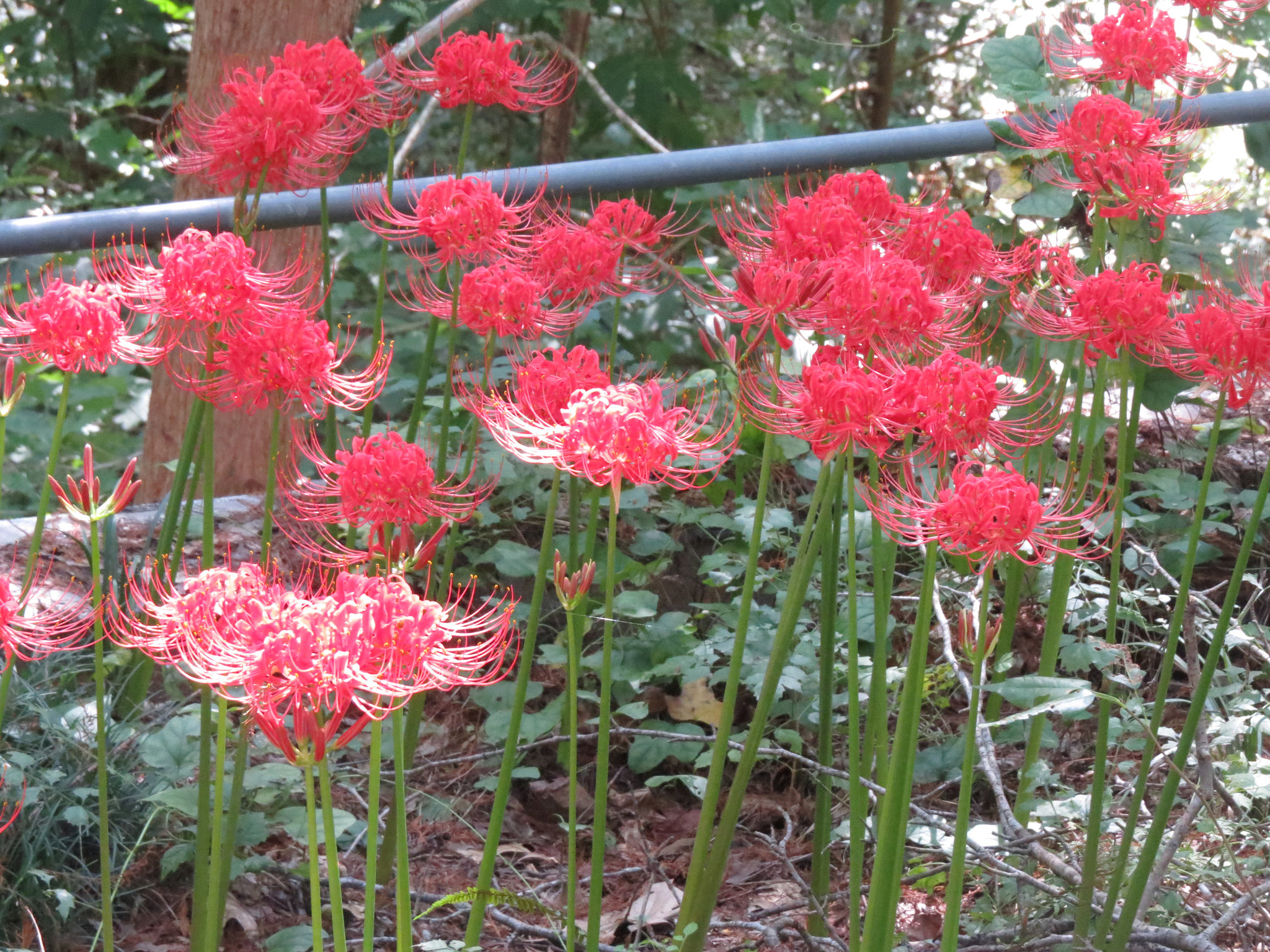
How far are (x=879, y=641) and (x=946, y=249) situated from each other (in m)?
0.50

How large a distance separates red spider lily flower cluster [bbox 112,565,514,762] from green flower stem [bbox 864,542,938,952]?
16.0 inches

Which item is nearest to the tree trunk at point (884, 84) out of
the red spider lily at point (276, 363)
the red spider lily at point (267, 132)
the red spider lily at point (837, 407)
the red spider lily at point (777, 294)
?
the red spider lily at point (267, 132)

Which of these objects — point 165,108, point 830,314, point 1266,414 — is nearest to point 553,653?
point 830,314

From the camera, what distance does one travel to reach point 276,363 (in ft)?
4.30

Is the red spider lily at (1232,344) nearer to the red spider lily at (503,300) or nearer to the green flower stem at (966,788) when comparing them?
the green flower stem at (966,788)

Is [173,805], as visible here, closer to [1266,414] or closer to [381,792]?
[381,792]

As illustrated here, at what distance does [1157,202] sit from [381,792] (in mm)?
1470

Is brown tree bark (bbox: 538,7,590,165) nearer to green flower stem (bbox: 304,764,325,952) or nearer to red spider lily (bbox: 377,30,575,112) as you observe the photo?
red spider lily (bbox: 377,30,575,112)

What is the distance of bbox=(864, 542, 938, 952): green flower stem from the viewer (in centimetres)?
119

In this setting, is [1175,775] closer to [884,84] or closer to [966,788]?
[966,788]

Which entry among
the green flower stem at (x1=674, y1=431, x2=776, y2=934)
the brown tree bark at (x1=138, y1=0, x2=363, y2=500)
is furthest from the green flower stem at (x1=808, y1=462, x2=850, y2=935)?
the brown tree bark at (x1=138, y1=0, x2=363, y2=500)

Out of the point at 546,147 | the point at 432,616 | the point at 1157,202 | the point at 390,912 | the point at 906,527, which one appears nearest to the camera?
the point at 432,616

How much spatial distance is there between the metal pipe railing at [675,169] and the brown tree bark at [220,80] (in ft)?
2.50

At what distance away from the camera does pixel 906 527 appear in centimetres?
115
